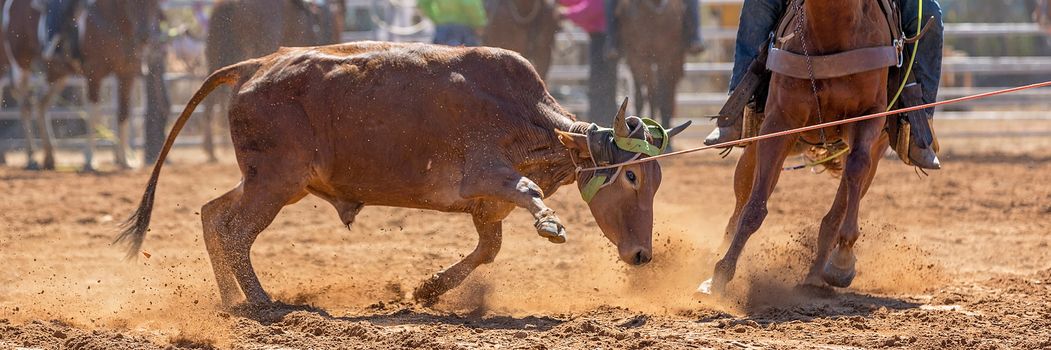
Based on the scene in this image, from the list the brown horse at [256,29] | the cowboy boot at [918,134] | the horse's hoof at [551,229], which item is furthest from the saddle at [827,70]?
the brown horse at [256,29]

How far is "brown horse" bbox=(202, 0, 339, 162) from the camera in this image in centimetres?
1274

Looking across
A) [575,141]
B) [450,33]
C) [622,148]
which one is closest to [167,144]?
[575,141]

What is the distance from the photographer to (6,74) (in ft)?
46.3

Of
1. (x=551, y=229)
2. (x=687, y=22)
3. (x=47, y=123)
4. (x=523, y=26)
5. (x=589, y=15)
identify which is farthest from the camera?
(x=589, y=15)

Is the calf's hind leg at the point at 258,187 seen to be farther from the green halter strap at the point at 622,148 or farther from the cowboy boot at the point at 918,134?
the cowboy boot at the point at 918,134

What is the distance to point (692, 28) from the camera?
14.2m

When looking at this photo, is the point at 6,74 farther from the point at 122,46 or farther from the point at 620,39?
the point at 620,39

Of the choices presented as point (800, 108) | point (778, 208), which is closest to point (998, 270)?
point (800, 108)

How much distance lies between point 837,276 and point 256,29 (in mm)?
7766

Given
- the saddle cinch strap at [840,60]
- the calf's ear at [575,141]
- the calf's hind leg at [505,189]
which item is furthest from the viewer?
the saddle cinch strap at [840,60]

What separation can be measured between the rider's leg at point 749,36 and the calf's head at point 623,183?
112cm

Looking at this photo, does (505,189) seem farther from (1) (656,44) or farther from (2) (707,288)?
(1) (656,44)

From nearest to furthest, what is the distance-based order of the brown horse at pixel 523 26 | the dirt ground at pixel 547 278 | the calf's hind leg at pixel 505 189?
the dirt ground at pixel 547 278
the calf's hind leg at pixel 505 189
the brown horse at pixel 523 26

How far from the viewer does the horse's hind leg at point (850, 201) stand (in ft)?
20.2
